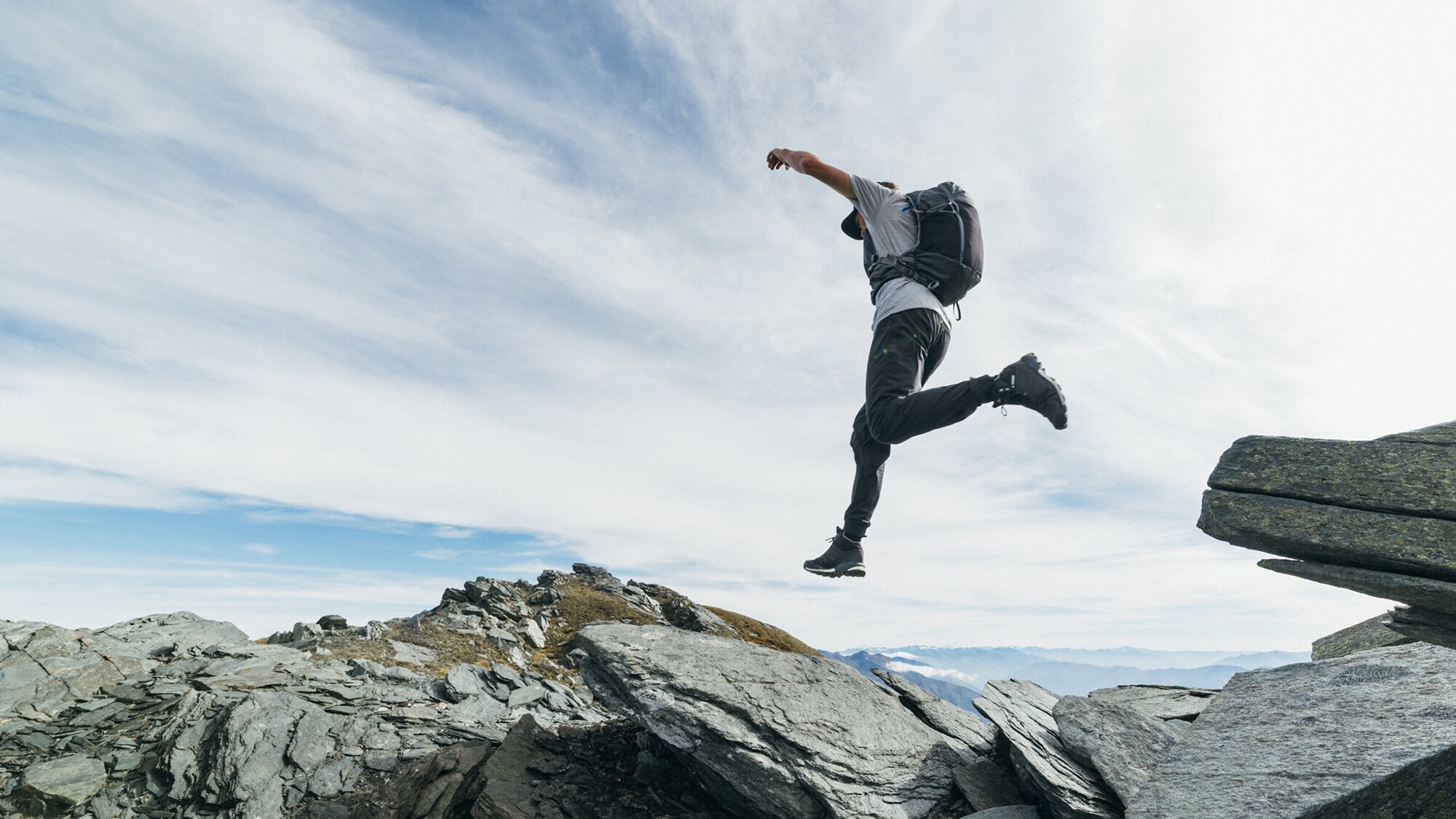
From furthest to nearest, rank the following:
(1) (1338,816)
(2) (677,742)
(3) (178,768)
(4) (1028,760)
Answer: (3) (178,768)
(2) (677,742)
(4) (1028,760)
(1) (1338,816)

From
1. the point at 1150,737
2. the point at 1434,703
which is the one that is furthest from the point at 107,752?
the point at 1434,703

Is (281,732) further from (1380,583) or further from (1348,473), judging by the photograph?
(1348,473)

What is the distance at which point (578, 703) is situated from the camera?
12625mm

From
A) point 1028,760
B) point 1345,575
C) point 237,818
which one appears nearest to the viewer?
point 1345,575

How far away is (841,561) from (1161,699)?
4.80 meters

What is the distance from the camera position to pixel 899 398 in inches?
311

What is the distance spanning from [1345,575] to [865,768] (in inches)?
184

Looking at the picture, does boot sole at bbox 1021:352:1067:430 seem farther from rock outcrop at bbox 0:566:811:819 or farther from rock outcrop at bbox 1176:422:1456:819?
rock outcrop at bbox 0:566:811:819

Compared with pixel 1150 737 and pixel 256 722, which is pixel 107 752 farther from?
pixel 1150 737

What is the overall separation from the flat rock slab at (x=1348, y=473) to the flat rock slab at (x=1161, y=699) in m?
3.26

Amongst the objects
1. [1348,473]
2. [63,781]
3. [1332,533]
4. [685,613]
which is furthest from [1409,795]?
[685,613]

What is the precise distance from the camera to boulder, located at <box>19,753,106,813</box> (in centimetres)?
877

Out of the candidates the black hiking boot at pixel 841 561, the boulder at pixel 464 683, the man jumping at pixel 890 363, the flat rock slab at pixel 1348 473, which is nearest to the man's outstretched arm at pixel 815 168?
the man jumping at pixel 890 363

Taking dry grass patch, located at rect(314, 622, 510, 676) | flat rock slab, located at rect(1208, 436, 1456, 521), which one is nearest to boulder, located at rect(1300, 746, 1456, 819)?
flat rock slab, located at rect(1208, 436, 1456, 521)
